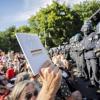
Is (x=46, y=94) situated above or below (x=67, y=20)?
above

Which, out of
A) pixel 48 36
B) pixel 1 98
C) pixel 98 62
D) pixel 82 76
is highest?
pixel 1 98

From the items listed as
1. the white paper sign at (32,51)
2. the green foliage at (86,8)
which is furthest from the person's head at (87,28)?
the green foliage at (86,8)

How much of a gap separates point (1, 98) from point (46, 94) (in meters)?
2.91

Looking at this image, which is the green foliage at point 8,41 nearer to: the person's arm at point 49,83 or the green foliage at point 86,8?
the green foliage at point 86,8

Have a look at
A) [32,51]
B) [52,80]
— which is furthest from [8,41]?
[52,80]

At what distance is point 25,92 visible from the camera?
12.1ft

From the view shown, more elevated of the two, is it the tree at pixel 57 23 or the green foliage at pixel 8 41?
the tree at pixel 57 23

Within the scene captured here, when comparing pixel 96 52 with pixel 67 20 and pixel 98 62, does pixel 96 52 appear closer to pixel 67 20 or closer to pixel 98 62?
pixel 98 62

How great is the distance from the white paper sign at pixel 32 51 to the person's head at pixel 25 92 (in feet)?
0.42

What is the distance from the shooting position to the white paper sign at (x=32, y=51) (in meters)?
3.89

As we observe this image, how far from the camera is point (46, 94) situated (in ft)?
9.41

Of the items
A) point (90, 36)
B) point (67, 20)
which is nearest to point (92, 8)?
point (67, 20)

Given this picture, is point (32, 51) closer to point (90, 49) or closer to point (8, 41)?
point (90, 49)

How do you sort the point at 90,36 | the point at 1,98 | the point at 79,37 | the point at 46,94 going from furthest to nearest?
the point at 79,37, the point at 90,36, the point at 1,98, the point at 46,94
